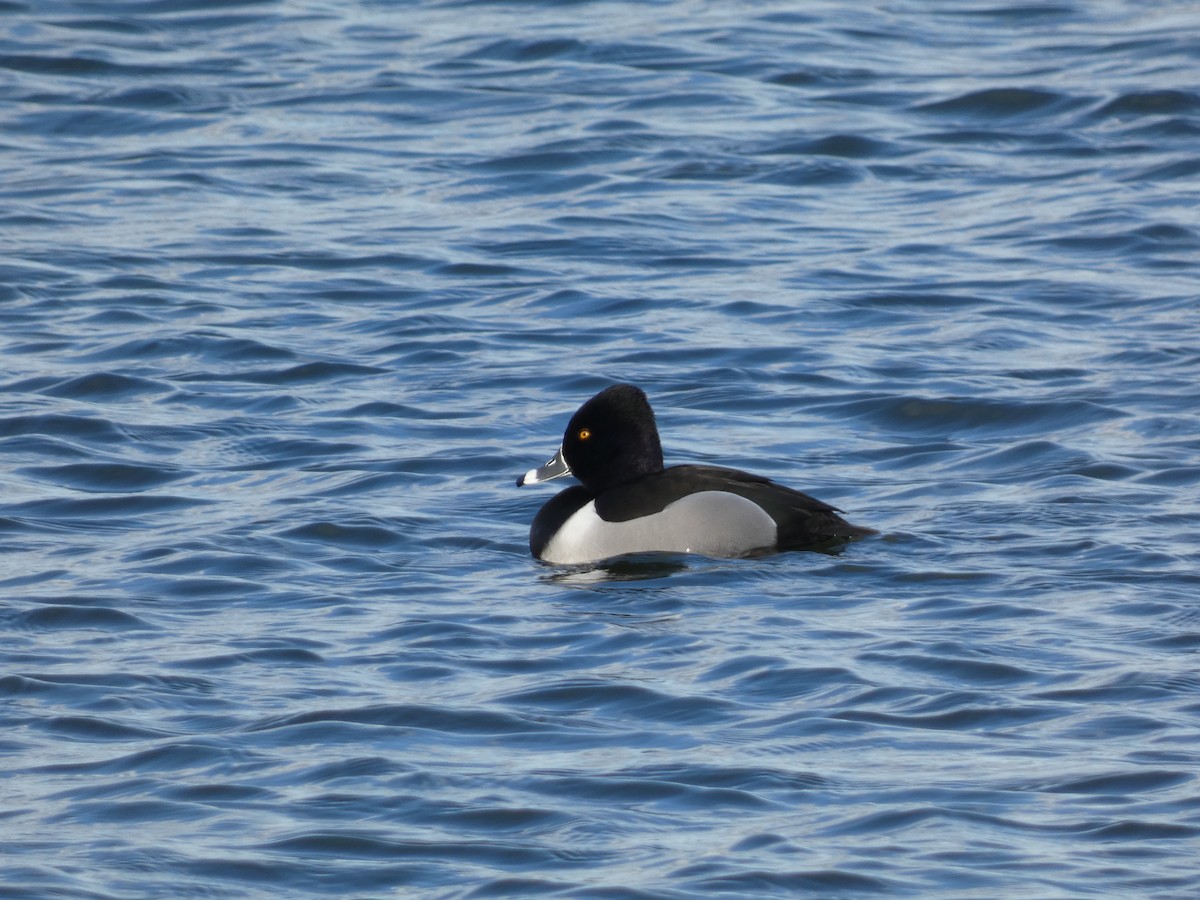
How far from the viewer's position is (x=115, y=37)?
770 inches

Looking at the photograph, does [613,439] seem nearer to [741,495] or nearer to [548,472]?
[548,472]

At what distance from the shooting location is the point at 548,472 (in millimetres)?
9383

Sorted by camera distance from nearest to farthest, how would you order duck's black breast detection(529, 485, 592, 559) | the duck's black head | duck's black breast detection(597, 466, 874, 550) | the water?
1. the water
2. duck's black breast detection(597, 466, 874, 550)
3. duck's black breast detection(529, 485, 592, 559)
4. the duck's black head

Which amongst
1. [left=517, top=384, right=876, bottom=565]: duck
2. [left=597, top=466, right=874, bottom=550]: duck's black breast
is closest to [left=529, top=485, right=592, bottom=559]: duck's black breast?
[left=517, top=384, right=876, bottom=565]: duck

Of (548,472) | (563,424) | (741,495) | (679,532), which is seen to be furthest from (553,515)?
(563,424)

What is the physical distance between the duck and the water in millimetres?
134

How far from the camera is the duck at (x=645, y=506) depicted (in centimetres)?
873

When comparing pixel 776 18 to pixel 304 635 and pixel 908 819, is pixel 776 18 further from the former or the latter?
pixel 908 819

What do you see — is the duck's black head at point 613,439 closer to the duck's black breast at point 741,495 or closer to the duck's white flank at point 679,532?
the duck's black breast at point 741,495

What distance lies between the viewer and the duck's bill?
9367 millimetres

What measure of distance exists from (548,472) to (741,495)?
98 cm

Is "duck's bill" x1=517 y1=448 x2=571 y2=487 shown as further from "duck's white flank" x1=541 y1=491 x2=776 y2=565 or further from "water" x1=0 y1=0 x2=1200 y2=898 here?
"duck's white flank" x1=541 y1=491 x2=776 y2=565

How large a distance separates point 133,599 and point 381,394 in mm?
3270

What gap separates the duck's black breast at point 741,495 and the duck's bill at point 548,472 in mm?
276
